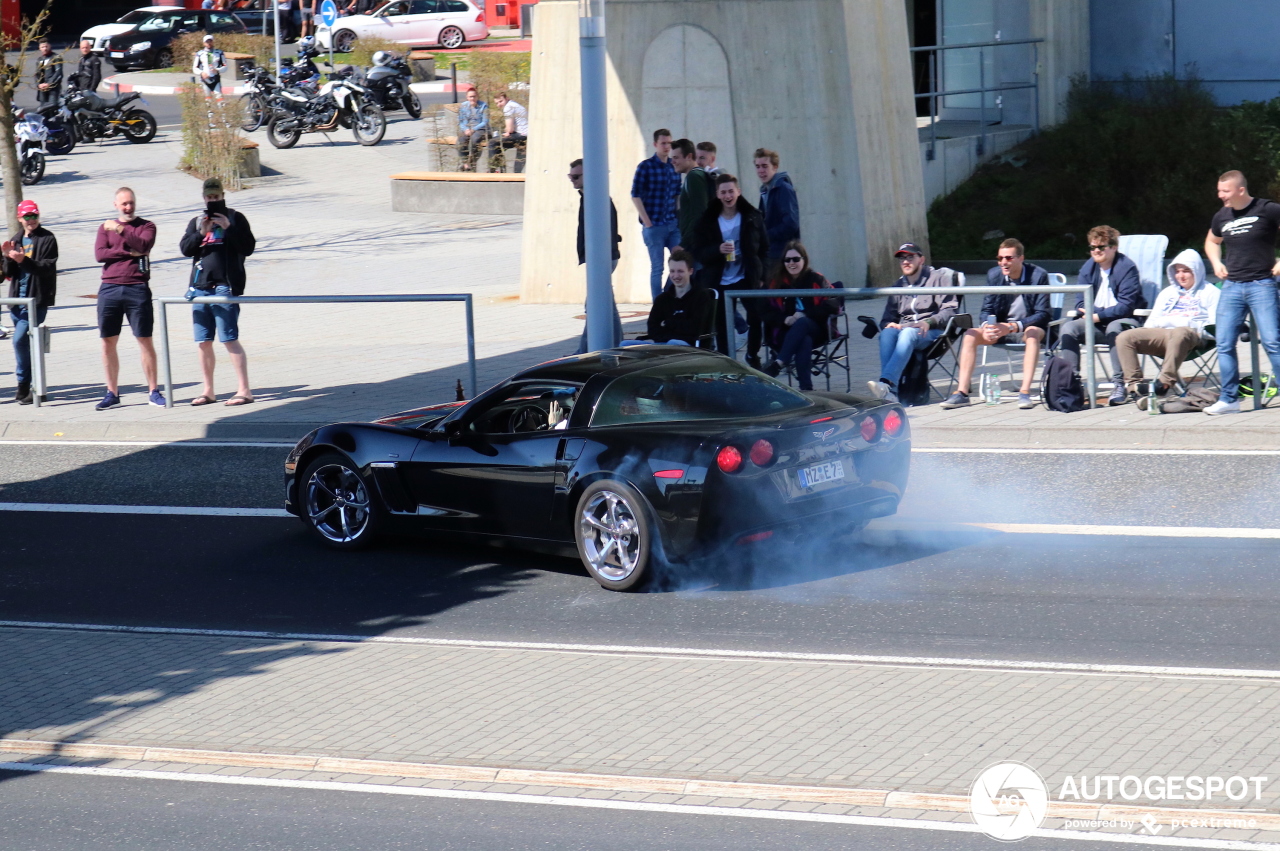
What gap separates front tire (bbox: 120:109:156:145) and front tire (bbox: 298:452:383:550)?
31.1 m

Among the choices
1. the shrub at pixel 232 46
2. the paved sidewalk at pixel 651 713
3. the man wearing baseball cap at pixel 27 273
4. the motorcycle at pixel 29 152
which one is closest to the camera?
the paved sidewalk at pixel 651 713

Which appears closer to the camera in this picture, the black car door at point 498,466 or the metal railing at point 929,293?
the black car door at point 498,466

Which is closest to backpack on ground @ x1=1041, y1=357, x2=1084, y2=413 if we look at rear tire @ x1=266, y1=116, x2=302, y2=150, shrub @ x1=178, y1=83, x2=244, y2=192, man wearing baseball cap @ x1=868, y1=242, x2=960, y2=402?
man wearing baseball cap @ x1=868, y1=242, x2=960, y2=402

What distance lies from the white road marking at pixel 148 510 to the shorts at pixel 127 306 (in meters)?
3.11

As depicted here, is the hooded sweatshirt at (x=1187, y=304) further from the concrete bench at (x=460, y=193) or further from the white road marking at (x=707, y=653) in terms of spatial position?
the concrete bench at (x=460, y=193)

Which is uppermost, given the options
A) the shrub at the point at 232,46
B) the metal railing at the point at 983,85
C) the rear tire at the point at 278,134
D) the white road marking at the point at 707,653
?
the shrub at the point at 232,46

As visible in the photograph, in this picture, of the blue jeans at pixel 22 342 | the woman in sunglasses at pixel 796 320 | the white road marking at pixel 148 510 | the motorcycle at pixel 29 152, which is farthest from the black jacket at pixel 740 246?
the motorcycle at pixel 29 152

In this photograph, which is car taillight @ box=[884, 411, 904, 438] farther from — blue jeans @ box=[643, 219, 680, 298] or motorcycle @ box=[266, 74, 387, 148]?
motorcycle @ box=[266, 74, 387, 148]

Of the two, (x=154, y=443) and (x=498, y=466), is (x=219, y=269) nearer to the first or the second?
(x=154, y=443)

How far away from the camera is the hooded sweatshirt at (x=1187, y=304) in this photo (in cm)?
1240

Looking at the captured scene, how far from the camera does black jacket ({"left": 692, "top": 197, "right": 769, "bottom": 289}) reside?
46.6ft

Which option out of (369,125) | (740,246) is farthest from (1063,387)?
(369,125)

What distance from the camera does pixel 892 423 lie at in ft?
29.3

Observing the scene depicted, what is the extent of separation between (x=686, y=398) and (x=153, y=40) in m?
49.5
